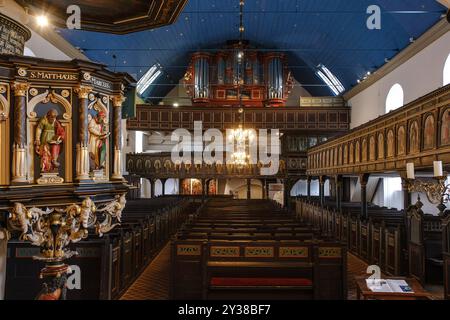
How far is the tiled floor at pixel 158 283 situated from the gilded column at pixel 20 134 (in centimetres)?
485

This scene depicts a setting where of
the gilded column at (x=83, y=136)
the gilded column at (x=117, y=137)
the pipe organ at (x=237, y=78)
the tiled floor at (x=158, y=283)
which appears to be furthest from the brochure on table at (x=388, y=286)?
the pipe organ at (x=237, y=78)

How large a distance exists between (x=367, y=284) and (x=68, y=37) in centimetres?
1494

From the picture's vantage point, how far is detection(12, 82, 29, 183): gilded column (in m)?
3.88

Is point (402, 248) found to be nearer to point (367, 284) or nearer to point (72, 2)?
point (367, 284)

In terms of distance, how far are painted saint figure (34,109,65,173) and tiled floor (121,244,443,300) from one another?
4.70 meters

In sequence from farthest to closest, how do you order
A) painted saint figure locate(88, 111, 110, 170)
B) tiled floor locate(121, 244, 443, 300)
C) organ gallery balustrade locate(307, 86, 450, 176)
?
1. tiled floor locate(121, 244, 443, 300)
2. organ gallery balustrade locate(307, 86, 450, 176)
3. painted saint figure locate(88, 111, 110, 170)

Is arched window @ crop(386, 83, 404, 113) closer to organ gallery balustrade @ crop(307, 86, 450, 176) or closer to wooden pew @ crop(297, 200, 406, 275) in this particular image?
organ gallery balustrade @ crop(307, 86, 450, 176)

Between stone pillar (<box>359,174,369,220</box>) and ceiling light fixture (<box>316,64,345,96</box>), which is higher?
ceiling light fixture (<box>316,64,345,96</box>)

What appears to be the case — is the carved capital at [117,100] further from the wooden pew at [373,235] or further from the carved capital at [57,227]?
the wooden pew at [373,235]

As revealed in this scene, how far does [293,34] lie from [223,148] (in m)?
10.1

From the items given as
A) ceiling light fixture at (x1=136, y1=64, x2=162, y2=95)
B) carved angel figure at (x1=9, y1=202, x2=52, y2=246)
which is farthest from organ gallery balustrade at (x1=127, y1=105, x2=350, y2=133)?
carved angel figure at (x1=9, y1=202, x2=52, y2=246)

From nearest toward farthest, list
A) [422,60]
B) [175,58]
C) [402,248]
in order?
[402,248] → [422,60] → [175,58]
